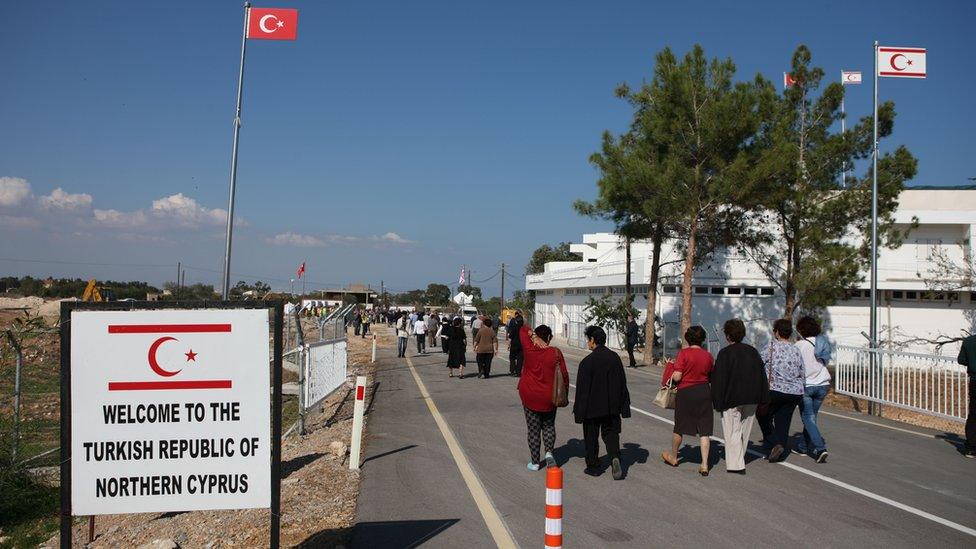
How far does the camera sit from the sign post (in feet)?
15.9

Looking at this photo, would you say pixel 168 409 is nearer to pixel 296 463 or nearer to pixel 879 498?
pixel 296 463

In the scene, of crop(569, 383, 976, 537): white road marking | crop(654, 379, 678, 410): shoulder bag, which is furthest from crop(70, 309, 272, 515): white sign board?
crop(569, 383, 976, 537): white road marking

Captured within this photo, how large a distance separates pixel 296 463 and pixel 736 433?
5.40m

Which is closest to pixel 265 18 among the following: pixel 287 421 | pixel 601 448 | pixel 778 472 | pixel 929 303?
pixel 287 421

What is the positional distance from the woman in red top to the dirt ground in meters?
3.78

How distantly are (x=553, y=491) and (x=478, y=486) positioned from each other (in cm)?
384

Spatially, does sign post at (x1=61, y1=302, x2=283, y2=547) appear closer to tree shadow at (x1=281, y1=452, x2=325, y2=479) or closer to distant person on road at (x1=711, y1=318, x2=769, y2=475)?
tree shadow at (x1=281, y1=452, x2=325, y2=479)

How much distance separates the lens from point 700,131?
26547mm

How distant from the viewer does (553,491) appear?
14.5 ft

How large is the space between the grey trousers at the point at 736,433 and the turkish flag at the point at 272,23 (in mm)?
14551

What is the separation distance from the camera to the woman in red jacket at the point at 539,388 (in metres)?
8.64

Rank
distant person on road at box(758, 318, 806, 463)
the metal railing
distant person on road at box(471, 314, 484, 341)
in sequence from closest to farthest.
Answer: distant person on road at box(758, 318, 806, 463) < the metal railing < distant person on road at box(471, 314, 484, 341)

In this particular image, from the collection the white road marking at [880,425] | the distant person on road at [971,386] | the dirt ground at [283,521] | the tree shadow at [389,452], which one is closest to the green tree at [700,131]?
the white road marking at [880,425]

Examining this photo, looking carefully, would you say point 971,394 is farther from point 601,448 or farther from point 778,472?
point 601,448
